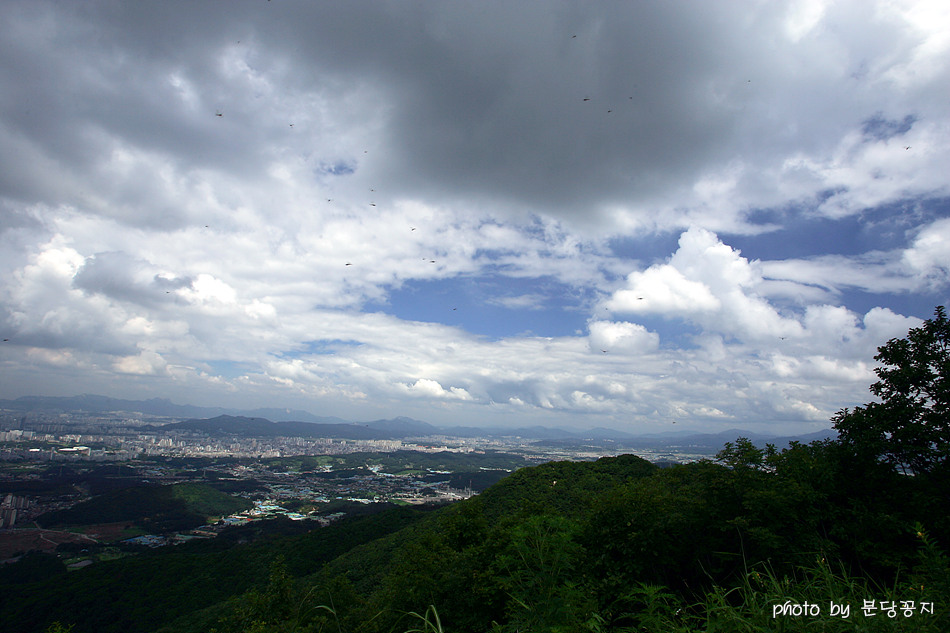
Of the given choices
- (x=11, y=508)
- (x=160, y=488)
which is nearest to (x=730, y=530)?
(x=11, y=508)

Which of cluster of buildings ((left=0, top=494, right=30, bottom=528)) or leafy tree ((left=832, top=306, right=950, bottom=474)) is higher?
leafy tree ((left=832, top=306, right=950, bottom=474))

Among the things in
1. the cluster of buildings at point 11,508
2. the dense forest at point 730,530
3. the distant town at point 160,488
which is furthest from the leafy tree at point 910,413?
the cluster of buildings at point 11,508

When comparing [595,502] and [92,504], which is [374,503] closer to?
[92,504]

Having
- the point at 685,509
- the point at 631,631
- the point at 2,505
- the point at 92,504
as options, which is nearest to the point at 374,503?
the point at 92,504

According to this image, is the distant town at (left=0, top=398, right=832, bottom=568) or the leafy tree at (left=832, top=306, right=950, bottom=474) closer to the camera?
the leafy tree at (left=832, top=306, right=950, bottom=474)

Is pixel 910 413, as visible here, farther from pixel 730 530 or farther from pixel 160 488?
pixel 160 488

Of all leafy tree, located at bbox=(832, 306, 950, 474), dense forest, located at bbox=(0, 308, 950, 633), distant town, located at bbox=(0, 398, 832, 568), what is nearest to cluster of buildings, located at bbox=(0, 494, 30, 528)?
distant town, located at bbox=(0, 398, 832, 568)

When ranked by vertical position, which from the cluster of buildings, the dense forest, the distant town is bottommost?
the distant town

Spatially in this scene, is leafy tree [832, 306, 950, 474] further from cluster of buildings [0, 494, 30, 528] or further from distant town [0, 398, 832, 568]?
cluster of buildings [0, 494, 30, 528]

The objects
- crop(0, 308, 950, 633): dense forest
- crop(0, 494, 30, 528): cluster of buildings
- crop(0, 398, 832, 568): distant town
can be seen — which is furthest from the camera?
crop(0, 494, 30, 528): cluster of buildings
